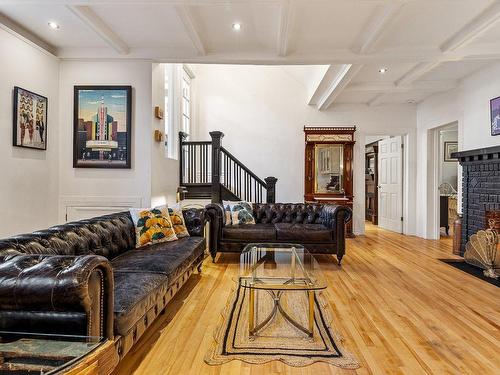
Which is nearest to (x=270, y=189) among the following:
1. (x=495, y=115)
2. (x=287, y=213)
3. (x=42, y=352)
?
(x=287, y=213)

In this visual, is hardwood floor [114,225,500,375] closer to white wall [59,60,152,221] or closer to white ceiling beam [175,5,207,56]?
white wall [59,60,152,221]

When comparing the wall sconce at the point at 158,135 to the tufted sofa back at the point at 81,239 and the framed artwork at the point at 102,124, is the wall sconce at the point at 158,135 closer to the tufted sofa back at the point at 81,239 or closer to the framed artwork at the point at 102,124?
the framed artwork at the point at 102,124

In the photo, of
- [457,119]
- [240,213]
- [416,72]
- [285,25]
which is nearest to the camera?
[285,25]

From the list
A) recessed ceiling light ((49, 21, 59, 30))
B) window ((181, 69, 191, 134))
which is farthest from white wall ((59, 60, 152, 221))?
window ((181, 69, 191, 134))

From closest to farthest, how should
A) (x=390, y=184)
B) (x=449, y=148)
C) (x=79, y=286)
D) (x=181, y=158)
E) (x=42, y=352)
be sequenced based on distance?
1. (x=42, y=352)
2. (x=79, y=286)
3. (x=181, y=158)
4. (x=390, y=184)
5. (x=449, y=148)

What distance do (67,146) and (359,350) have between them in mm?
4378

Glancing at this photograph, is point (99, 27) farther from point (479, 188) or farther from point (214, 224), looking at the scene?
point (479, 188)

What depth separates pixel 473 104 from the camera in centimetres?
507

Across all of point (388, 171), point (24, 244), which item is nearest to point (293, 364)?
point (24, 244)

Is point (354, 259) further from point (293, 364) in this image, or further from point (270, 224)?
point (293, 364)

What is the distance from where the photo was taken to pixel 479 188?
183 inches

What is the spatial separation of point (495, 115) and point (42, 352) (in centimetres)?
560

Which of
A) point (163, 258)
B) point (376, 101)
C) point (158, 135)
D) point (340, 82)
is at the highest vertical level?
point (376, 101)

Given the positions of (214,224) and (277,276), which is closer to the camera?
(277,276)
